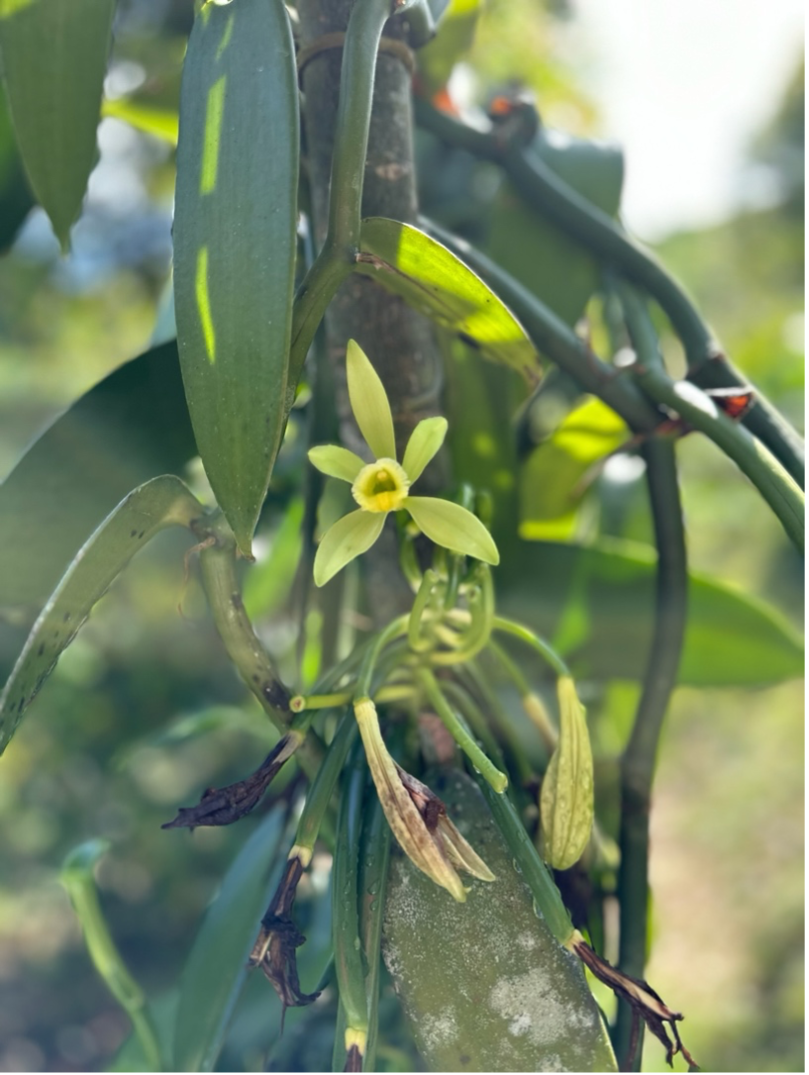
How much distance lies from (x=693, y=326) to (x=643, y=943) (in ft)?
0.88

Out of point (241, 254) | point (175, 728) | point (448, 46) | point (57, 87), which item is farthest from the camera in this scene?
point (175, 728)

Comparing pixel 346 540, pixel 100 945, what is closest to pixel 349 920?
pixel 346 540

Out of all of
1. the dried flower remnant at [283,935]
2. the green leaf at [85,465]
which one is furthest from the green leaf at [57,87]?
the dried flower remnant at [283,935]

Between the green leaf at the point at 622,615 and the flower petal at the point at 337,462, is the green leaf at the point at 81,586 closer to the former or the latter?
the flower petal at the point at 337,462

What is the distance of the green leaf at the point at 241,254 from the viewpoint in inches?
9.1

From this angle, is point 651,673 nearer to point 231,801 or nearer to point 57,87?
point 231,801

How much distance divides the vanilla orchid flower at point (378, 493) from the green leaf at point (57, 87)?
167 mm

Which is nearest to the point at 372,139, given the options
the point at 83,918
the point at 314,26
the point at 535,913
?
the point at 314,26

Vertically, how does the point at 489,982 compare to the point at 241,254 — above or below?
below

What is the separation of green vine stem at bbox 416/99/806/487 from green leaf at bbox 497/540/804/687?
0.46 feet

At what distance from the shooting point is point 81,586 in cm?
26

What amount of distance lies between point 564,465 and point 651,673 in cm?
15

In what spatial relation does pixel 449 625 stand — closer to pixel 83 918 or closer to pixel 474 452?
pixel 474 452

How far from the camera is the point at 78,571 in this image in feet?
0.84
